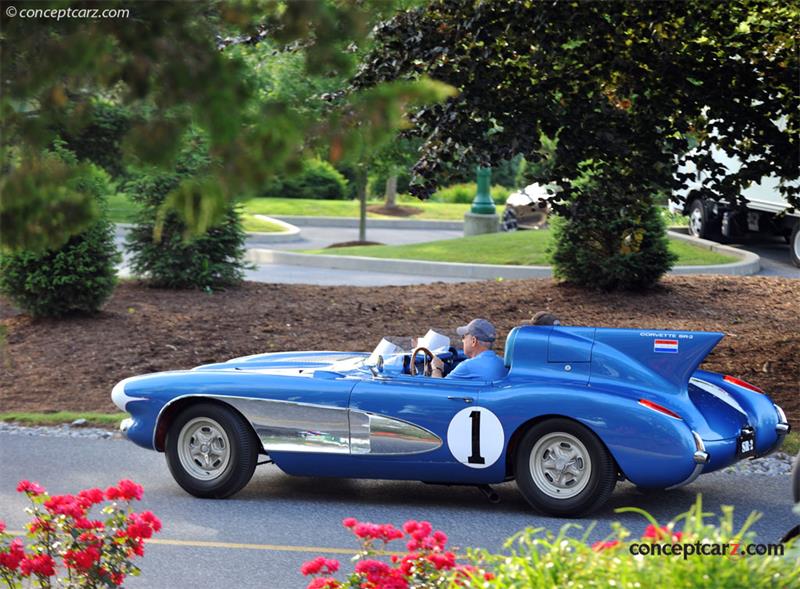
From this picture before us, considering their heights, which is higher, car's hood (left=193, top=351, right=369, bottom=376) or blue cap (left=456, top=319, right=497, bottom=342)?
blue cap (left=456, top=319, right=497, bottom=342)

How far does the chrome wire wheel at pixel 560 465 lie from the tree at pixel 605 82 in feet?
9.52

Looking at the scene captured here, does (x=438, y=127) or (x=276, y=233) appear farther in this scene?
(x=276, y=233)

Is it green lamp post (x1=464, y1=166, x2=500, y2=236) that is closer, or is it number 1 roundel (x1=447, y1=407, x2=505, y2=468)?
number 1 roundel (x1=447, y1=407, x2=505, y2=468)

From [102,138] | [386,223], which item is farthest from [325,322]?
[386,223]

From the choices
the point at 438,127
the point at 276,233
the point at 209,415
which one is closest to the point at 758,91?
the point at 438,127

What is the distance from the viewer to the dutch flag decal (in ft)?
26.7

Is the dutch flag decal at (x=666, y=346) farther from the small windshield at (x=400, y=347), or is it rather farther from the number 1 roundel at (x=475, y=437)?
the small windshield at (x=400, y=347)

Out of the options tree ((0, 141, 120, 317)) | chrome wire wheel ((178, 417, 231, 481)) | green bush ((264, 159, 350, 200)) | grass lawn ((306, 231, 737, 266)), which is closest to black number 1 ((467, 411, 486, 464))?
chrome wire wheel ((178, 417, 231, 481))

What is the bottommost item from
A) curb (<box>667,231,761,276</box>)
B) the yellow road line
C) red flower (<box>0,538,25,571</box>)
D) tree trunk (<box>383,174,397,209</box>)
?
the yellow road line

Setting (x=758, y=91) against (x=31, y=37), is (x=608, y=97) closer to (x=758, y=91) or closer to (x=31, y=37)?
(x=758, y=91)

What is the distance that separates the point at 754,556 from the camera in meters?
4.20

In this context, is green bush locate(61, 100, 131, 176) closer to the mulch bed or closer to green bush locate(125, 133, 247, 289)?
green bush locate(125, 133, 247, 289)

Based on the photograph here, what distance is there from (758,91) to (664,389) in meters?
4.20

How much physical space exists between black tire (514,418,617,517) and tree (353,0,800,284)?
2870mm
